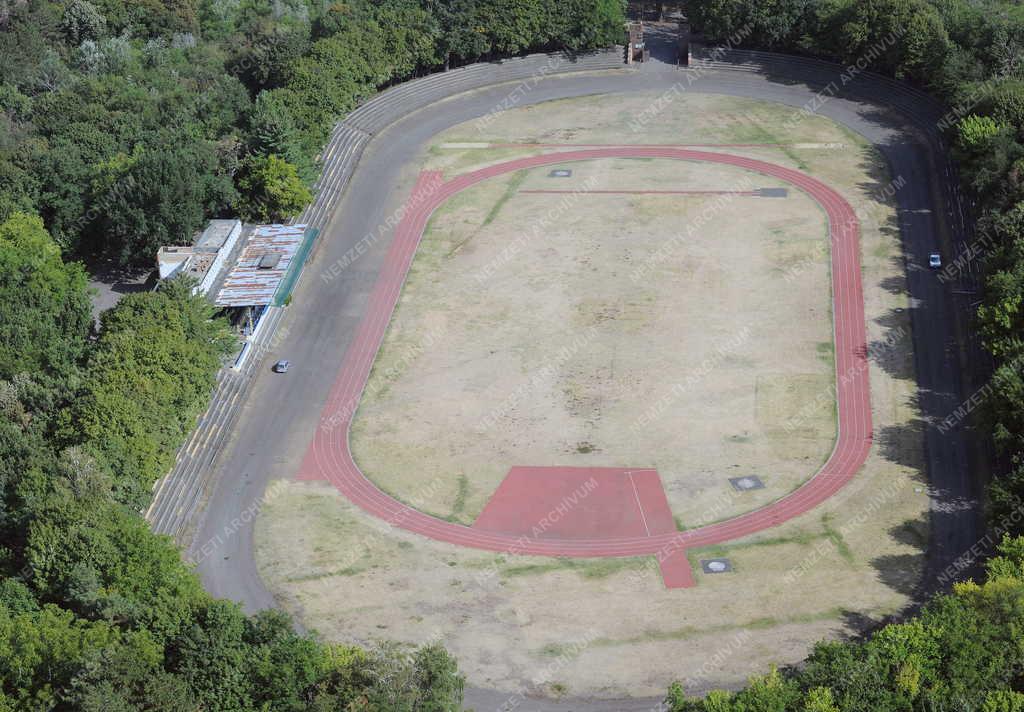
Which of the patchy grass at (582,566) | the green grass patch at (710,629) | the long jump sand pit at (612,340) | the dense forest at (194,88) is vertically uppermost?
the dense forest at (194,88)

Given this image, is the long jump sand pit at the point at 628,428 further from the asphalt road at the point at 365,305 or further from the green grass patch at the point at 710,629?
the asphalt road at the point at 365,305

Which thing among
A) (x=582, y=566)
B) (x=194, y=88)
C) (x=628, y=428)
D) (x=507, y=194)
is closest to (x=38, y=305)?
(x=194, y=88)

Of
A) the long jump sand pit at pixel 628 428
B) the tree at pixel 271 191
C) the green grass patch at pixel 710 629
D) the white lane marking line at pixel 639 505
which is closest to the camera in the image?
the green grass patch at pixel 710 629

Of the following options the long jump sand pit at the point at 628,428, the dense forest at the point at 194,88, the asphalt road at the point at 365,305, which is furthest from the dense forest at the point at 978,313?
the dense forest at the point at 194,88

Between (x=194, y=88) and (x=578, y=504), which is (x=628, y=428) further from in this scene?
(x=194, y=88)

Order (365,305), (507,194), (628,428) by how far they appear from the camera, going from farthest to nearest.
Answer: (507,194)
(365,305)
(628,428)

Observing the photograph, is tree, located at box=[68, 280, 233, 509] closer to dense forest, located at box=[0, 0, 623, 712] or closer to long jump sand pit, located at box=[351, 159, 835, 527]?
dense forest, located at box=[0, 0, 623, 712]
